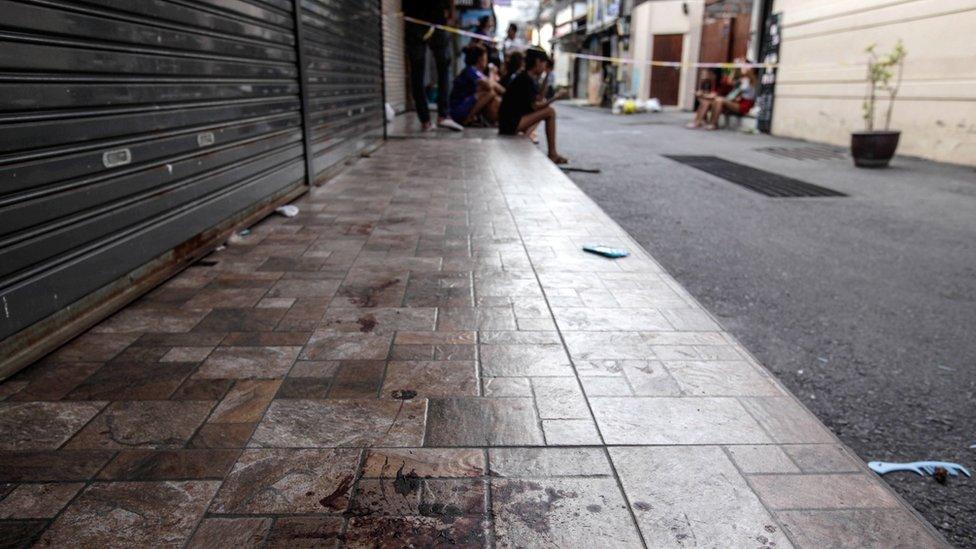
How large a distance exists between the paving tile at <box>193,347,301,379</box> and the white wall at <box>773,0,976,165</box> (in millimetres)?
10506

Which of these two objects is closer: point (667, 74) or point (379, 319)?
point (379, 319)

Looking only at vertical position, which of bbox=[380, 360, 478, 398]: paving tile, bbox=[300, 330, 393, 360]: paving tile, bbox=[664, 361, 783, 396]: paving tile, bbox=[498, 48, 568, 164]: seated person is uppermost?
bbox=[498, 48, 568, 164]: seated person

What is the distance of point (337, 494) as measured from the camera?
174 cm

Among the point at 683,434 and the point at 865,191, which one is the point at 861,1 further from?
the point at 683,434

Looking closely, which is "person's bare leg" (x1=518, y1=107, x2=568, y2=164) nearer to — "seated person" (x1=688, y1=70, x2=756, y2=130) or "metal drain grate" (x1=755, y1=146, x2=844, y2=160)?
"metal drain grate" (x1=755, y1=146, x2=844, y2=160)

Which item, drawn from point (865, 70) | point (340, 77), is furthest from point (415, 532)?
point (865, 70)

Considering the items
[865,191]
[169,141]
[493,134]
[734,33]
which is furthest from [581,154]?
[734,33]

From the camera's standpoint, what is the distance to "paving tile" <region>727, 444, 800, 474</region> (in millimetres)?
1876

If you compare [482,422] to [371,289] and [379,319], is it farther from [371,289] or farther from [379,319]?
[371,289]

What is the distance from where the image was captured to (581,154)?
11.0m

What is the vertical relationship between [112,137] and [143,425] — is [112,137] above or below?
above

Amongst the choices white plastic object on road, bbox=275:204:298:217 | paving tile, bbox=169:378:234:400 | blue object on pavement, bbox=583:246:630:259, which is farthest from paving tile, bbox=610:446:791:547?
white plastic object on road, bbox=275:204:298:217

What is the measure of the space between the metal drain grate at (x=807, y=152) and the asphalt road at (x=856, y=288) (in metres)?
1.90

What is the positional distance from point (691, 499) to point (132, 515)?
1433mm
